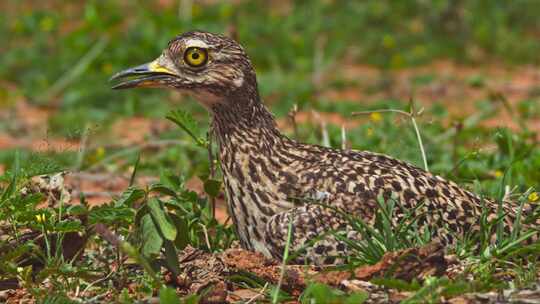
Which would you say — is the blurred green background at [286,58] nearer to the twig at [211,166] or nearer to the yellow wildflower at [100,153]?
the yellow wildflower at [100,153]

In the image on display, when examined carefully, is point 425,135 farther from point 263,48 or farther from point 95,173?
point 263,48

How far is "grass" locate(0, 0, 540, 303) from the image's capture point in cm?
519

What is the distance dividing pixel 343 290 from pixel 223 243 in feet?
4.31

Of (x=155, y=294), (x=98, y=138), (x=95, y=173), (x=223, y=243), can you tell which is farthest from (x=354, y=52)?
(x=155, y=294)

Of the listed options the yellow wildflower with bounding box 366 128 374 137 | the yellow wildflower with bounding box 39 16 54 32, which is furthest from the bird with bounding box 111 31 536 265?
the yellow wildflower with bounding box 39 16 54 32

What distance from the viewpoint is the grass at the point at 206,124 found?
519 cm

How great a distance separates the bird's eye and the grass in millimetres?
294

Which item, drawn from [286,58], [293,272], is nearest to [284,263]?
[293,272]

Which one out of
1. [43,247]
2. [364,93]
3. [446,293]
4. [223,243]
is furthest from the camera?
[364,93]

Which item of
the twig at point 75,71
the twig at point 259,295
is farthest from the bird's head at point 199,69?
the twig at point 75,71

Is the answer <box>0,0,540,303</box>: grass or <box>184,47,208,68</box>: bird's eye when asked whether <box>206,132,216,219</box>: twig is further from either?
<box>184,47,208,68</box>: bird's eye

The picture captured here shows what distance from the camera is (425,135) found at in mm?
8266

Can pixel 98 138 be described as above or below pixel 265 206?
below

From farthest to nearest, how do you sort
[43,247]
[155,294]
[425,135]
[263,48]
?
[263,48] < [425,135] < [43,247] < [155,294]
